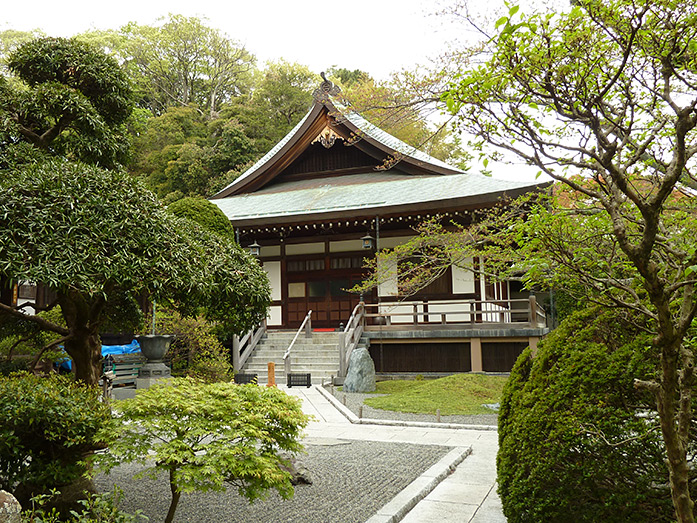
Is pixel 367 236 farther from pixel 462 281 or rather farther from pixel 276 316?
pixel 276 316

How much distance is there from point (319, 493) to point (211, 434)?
196cm

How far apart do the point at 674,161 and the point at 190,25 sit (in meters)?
44.6

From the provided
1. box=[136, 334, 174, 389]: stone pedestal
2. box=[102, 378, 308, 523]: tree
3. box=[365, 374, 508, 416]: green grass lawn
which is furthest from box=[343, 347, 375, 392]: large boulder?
box=[102, 378, 308, 523]: tree

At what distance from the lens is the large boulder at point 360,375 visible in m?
13.5

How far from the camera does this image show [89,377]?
5.70 metres

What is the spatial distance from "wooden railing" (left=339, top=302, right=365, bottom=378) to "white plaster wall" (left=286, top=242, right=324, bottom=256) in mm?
3136

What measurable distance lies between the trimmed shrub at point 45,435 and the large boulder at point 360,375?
935 centimetres

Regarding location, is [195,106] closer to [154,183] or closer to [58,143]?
[154,183]

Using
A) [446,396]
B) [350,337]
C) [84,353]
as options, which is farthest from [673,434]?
[350,337]

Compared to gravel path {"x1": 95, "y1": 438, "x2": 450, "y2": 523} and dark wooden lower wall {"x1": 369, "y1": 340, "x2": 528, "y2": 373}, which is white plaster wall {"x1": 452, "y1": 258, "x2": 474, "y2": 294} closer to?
dark wooden lower wall {"x1": 369, "y1": 340, "x2": 528, "y2": 373}

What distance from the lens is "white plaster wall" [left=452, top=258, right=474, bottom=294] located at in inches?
664

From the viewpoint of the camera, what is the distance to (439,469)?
6.34 metres

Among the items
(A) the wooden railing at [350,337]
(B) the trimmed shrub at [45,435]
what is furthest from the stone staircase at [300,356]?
(B) the trimmed shrub at [45,435]

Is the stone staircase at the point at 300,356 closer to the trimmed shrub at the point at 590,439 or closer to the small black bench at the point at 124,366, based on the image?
the small black bench at the point at 124,366
